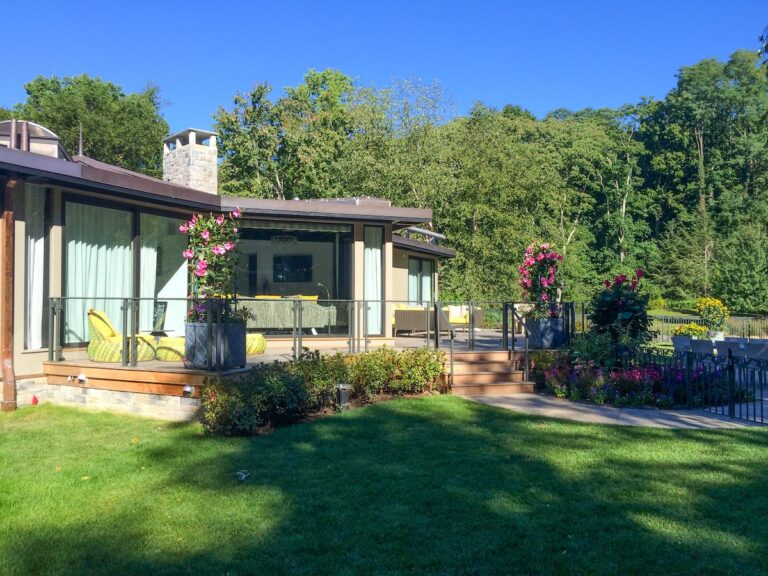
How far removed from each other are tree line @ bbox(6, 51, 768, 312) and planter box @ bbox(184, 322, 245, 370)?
19.7m

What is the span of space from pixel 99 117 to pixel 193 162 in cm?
2298

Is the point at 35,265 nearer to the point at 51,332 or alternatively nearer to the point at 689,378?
the point at 51,332

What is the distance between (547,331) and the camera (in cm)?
1080

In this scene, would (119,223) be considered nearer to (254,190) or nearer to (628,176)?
(254,190)

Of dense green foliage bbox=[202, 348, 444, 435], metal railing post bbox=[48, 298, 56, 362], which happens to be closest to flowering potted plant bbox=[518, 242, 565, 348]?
dense green foliage bbox=[202, 348, 444, 435]

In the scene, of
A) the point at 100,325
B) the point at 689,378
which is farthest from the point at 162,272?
the point at 689,378

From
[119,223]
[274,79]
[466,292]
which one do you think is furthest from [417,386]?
[274,79]

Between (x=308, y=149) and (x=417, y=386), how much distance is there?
2197 cm

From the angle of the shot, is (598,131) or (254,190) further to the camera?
(598,131)

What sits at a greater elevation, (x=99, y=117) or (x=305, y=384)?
(x=99, y=117)

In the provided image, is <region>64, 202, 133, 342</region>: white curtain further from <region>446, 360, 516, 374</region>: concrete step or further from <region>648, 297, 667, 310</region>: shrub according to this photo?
<region>648, 297, 667, 310</region>: shrub

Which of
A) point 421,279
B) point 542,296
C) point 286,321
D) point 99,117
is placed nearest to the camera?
point 542,296

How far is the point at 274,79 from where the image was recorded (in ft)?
103

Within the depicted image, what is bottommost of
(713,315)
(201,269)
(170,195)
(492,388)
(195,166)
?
(492,388)
